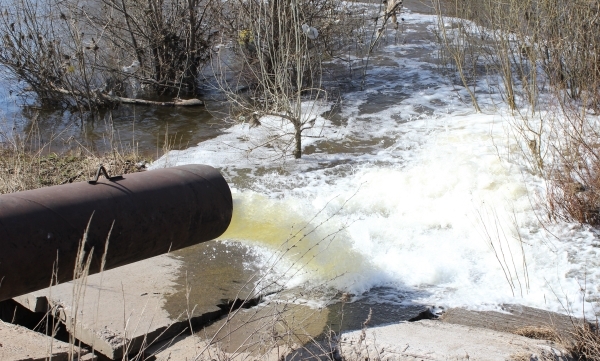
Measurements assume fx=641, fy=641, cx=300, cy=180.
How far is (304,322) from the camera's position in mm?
4344

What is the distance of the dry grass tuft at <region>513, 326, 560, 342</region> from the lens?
3.90 m

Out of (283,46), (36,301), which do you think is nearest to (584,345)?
(36,301)

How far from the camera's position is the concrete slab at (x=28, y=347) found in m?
3.61

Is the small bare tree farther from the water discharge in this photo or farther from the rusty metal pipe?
the rusty metal pipe

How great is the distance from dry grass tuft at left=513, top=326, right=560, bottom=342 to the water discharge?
0.37 metres

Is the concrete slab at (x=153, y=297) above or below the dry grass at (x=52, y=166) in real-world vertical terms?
below

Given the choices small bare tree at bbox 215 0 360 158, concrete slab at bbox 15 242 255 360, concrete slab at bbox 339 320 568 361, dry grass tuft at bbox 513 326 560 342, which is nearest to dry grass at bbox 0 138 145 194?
small bare tree at bbox 215 0 360 158

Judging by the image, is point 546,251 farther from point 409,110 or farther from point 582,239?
point 409,110

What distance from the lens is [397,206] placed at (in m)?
6.54

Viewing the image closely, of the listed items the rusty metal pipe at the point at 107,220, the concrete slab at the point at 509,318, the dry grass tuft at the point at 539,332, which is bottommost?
the concrete slab at the point at 509,318

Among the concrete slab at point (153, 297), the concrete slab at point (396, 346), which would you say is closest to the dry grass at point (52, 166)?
the concrete slab at point (153, 297)

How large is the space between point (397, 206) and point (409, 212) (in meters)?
0.17

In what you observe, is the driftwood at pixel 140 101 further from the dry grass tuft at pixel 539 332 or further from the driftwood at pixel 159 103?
the dry grass tuft at pixel 539 332

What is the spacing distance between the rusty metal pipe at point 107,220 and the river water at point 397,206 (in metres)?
0.68
